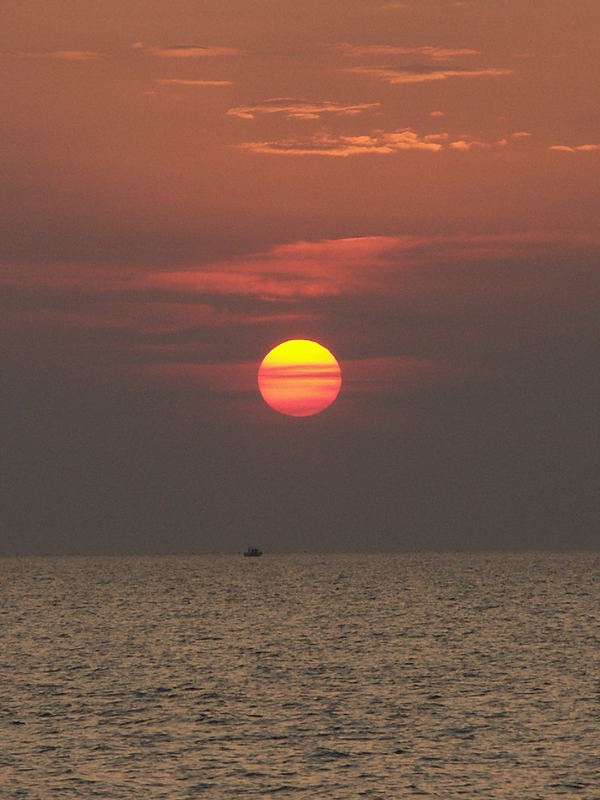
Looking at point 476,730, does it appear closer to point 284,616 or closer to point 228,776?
point 228,776

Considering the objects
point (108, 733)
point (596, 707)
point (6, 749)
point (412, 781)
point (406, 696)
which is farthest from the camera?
point (406, 696)

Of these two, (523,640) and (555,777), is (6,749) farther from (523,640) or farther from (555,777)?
(523,640)

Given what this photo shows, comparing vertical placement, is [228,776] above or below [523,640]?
below

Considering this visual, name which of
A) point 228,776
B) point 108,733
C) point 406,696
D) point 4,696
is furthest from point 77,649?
point 228,776

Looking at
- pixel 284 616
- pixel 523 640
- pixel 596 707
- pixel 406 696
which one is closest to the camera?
pixel 596 707

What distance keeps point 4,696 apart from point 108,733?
19281mm

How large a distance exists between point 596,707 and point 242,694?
2333 centimetres

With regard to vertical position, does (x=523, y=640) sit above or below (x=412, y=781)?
above

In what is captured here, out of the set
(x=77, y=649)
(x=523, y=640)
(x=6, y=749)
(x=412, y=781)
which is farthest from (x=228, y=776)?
(x=523, y=640)

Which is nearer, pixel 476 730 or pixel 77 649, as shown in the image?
pixel 476 730

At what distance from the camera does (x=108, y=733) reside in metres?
72.4

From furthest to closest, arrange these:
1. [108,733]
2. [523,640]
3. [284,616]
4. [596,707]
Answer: [284,616] < [523,640] < [596,707] < [108,733]

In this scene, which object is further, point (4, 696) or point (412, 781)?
point (4, 696)

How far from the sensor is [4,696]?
89250 mm
